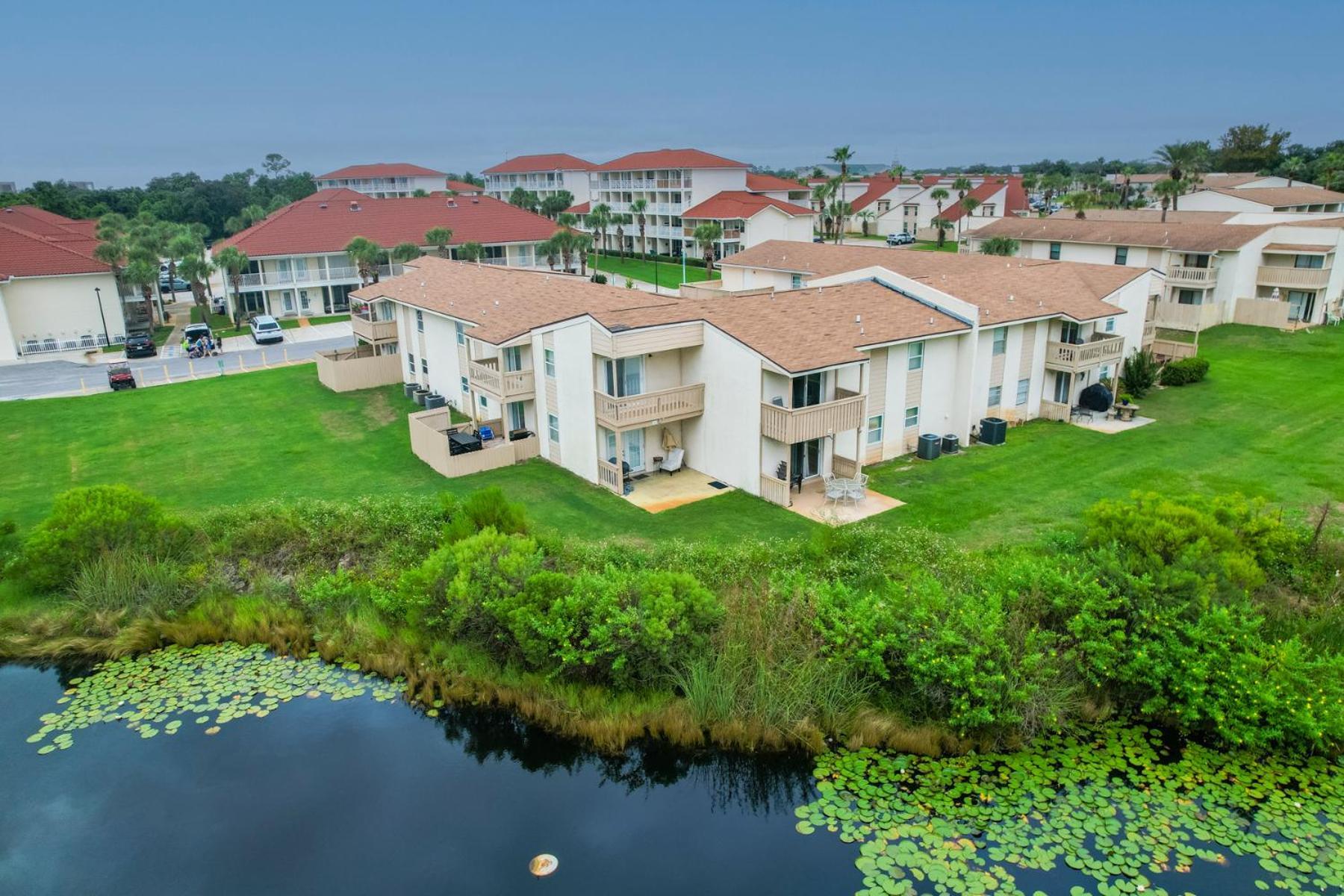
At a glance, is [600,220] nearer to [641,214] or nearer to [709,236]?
[641,214]

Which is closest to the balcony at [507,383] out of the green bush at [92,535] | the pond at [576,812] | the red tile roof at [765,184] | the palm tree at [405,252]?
the green bush at [92,535]

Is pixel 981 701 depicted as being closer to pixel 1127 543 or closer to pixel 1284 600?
pixel 1127 543

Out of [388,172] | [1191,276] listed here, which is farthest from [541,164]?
[1191,276]

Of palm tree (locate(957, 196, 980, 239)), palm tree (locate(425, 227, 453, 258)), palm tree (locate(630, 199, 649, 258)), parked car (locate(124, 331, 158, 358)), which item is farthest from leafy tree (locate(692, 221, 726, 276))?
parked car (locate(124, 331, 158, 358))

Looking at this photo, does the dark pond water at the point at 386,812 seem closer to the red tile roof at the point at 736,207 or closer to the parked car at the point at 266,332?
the parked car at the point at 266,332

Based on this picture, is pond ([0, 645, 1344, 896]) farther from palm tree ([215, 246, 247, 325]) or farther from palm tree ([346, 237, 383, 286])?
palm tree ([346, 237, 383, 286])

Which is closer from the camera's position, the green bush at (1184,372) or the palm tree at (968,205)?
the green bush at (1184,372)
